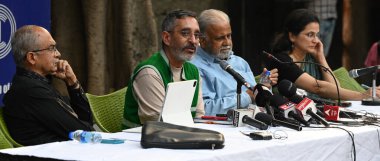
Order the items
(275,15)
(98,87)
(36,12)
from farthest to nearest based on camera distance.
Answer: (275,15) → (98,87) → (36,12)

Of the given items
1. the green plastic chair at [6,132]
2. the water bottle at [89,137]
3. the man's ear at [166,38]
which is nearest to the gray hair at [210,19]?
the man's ear at [166,38]

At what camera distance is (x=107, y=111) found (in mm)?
7172

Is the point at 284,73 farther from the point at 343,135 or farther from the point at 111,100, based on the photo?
the point at 343,135

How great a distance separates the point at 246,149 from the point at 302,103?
1189mm

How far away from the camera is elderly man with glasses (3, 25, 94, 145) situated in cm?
612

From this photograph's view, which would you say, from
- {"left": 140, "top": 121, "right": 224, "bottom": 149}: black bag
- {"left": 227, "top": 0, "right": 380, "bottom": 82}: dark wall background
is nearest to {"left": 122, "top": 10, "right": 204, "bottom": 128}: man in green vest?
{"left": 140, "top": 121, "right": 224, "bottom": 149}: black bag

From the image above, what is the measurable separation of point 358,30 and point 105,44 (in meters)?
5.47

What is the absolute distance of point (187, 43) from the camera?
678 centimetres

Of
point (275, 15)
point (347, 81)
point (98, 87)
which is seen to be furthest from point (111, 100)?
point (275, 15)

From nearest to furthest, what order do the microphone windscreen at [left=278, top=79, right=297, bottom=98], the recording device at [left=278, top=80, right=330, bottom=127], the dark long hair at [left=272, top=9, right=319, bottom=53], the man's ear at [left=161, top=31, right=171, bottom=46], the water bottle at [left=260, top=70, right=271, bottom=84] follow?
the recording device at [left=278, top=80, right=330, bottom=127] < the microphone windscreen at [left=278, top=79, right=297, bottom=98] < the man's ear at [left=161, top=31, right=171, bottom=46] < the water bottle at [left=260, top=70, right=271, bottom=84] < the dark long hair at [left=272, top=9, right=319, bottom=53]

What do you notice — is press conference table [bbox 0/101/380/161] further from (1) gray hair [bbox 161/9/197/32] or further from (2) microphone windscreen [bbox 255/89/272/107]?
(1) gray hair [bbox 161/9/197/32]

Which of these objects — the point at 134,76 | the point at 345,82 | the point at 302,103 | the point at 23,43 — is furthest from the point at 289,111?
the point at 345,82

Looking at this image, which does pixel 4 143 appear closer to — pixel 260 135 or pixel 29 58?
pixel 29 58

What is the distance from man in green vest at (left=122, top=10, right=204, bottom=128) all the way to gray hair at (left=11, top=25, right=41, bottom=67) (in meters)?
0.72
